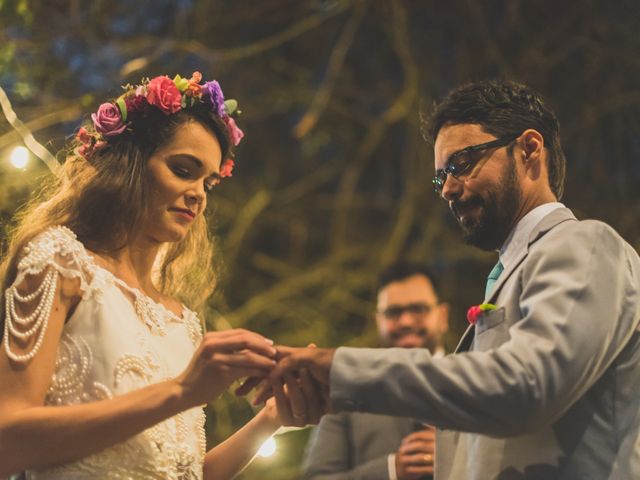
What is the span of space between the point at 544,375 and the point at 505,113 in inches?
36.6

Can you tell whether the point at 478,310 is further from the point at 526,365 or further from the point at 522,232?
the point at 526,365

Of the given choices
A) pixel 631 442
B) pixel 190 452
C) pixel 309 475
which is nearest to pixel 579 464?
pixel 631 442

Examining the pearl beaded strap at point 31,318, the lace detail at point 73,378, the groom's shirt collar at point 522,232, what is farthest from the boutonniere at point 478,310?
the pearl beaded strap at point 31,318

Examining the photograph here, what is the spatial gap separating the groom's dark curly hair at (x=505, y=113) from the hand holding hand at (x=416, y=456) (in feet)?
3.63

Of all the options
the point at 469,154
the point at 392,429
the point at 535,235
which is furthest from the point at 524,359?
the point at 392,429

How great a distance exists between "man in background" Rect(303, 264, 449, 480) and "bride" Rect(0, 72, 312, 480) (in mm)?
838

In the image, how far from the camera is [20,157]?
3.49 m

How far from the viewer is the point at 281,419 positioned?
2.42m

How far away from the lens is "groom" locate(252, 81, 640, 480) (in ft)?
6.71

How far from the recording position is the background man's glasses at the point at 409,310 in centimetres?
421

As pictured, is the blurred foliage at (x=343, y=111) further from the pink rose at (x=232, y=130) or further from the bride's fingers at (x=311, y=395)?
the bride's fingers at (x=311, y=395)

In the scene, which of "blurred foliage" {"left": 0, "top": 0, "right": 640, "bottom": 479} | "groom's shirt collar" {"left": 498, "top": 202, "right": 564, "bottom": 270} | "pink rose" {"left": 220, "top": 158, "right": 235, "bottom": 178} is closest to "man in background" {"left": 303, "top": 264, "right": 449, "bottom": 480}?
"groom's shirt collar" {"left": 498, "top": 202, "right": 564, "bottom": 270}

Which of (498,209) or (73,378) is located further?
(498,209)

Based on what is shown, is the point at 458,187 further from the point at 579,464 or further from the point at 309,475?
the point at 309,475
